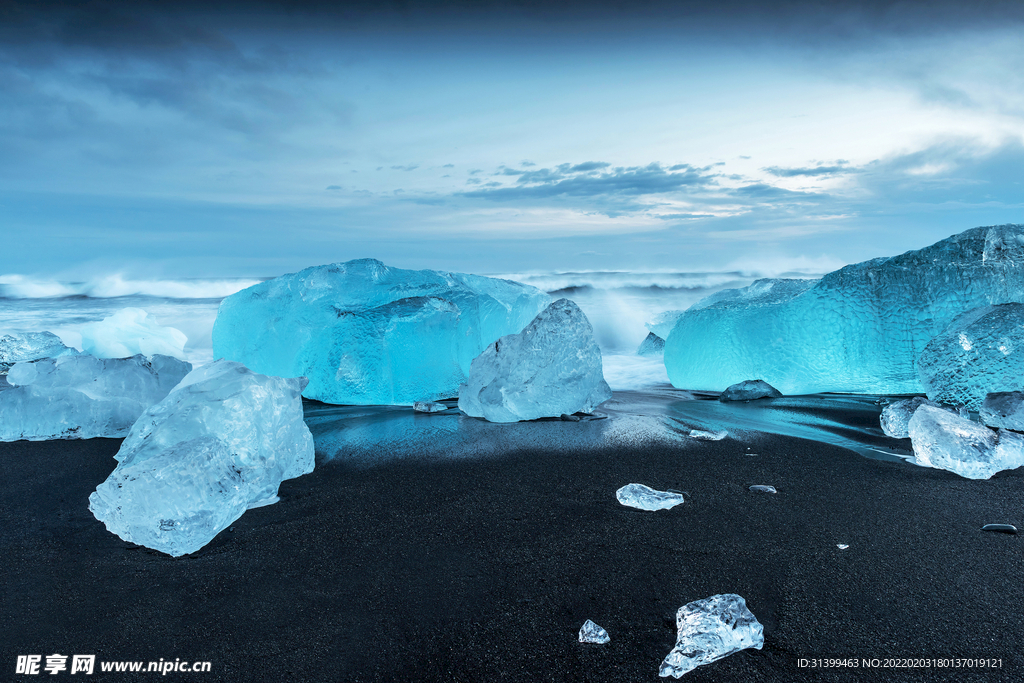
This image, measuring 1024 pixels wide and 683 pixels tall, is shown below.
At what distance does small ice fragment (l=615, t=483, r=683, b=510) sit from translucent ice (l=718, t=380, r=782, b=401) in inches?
90.4

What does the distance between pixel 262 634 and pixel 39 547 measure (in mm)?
1030

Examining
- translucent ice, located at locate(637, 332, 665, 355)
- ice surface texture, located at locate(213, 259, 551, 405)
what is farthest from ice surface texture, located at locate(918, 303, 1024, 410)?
translucent ice, located at locate(637, 332, 665, 355)

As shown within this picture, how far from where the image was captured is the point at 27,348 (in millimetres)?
6133

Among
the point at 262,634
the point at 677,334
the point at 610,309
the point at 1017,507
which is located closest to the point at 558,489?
the point at 262,634

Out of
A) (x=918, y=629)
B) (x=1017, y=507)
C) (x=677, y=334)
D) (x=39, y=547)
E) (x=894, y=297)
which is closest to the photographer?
(x=918, y=629)

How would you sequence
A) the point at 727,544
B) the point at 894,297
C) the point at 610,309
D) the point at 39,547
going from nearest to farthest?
the point at 727,544, the point at 39,547, the point at 894,297, the point at 610,309

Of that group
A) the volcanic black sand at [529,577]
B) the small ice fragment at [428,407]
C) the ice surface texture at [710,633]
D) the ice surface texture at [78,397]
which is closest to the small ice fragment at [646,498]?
the volcanic black sand at [529,577]

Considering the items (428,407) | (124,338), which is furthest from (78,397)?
(124,338)

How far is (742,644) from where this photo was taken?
1.42m

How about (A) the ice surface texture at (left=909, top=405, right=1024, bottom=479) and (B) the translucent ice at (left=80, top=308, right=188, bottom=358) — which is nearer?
(A) the ice surface texture at (left=909, top=405, right=1024, bottom=479)

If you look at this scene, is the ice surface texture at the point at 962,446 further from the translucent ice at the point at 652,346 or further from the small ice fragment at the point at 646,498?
the translucent ice at the point at 652,346

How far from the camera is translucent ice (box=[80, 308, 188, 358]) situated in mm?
5910

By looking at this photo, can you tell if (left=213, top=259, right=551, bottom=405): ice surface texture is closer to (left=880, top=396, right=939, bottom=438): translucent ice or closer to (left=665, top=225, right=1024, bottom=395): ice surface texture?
(left=665, top=225, right=1024, bottom=395): ice surface texture

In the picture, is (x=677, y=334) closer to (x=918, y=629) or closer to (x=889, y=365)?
(x=889, y=365)
